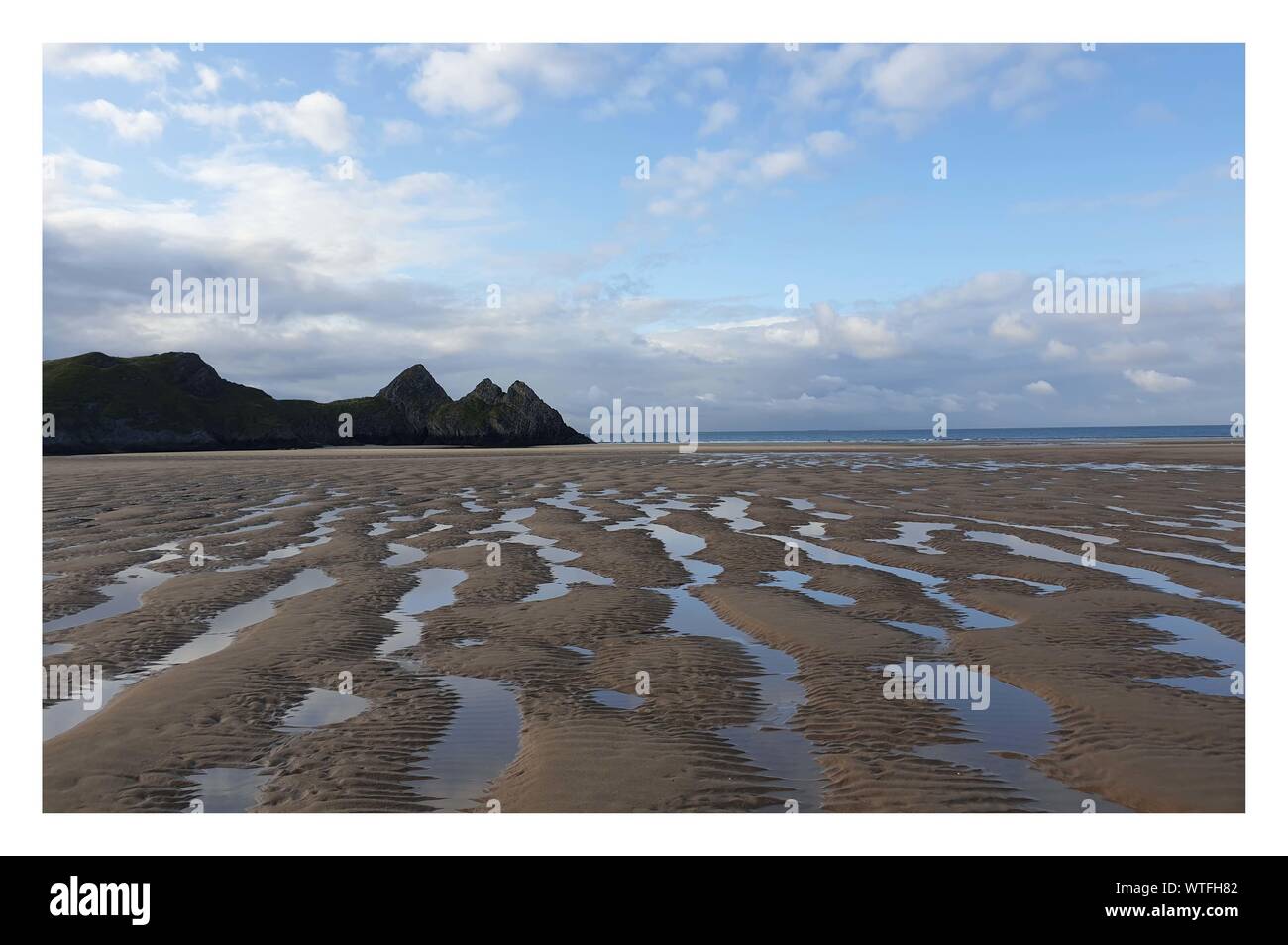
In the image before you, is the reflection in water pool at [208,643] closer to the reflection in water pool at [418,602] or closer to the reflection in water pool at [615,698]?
the reflection in water pool at [418,602]

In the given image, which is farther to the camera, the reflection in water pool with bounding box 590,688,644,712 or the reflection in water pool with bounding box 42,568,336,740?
the reflection in water pool with bounding box 590,688,644,712

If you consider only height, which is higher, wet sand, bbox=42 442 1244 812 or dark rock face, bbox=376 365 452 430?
dark rock face, bbox=376 365 452 430

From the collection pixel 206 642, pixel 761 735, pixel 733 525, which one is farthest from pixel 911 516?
pixel 206 642

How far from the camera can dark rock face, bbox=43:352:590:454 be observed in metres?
89.9

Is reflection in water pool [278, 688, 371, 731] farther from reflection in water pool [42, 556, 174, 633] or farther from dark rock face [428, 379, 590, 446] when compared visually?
dark rock face [428, 379, 590, 446]

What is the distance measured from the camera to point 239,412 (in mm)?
102438

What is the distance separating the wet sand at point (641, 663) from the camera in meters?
5.73

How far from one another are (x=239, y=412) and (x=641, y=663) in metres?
109

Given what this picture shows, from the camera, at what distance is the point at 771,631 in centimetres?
964

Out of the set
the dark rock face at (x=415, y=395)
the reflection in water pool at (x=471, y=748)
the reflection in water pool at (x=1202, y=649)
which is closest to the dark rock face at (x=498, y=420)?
the dark rock face at (x=415, y=395)

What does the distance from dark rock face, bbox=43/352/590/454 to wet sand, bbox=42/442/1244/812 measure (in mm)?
84295

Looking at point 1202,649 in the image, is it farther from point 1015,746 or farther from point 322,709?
point 322,709

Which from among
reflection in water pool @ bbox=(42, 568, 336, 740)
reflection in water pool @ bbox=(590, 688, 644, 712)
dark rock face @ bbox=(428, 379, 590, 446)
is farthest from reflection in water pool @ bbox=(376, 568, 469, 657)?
dark rock face @ bbox=(428, 379, 590, 446)

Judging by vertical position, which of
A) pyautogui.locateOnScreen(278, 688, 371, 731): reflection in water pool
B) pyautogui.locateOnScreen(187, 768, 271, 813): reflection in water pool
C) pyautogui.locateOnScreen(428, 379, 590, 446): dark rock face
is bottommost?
pyautogui.locateOnScreen(187, 768, 271, 813): reflection in water pool
